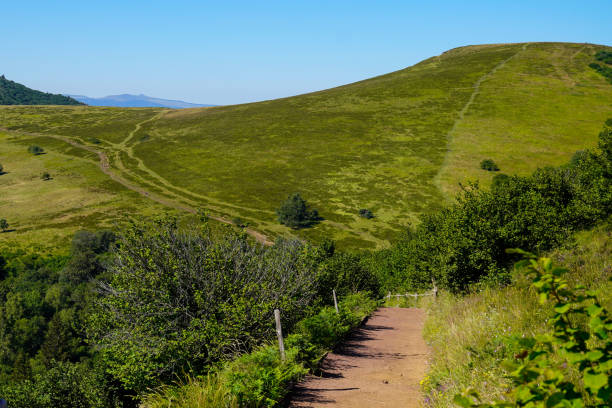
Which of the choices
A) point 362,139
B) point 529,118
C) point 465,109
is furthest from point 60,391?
point 529,118

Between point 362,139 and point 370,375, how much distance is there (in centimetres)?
11336

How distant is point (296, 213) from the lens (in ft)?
281

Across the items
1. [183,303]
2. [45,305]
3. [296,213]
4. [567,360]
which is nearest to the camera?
[567,360]

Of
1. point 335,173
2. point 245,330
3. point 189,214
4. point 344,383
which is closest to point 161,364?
point 245,330

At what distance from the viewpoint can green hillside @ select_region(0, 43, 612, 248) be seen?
92.3 meters

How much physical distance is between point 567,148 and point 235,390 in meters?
112

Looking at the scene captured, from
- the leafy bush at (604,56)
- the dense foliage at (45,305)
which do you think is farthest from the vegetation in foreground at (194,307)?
the leafy bush at (604,56)

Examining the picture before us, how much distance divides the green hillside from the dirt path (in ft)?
209

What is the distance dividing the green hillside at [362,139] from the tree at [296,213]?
2.05m

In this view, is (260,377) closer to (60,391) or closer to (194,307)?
(194,307)

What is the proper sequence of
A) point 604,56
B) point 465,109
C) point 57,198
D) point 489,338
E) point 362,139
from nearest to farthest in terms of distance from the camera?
point 489,338, point 57,198, point 362,139, point 465,109, point 604,56

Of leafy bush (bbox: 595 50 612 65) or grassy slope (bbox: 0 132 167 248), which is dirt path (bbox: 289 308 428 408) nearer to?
grassy slope (bbox: 0 132 167 248)

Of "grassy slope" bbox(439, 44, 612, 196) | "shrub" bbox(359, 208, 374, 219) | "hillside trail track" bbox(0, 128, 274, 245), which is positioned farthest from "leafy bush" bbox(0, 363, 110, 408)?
"grassy slope" bbox(439, 44, 612, 196)

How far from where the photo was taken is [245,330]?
1373 centimetres
